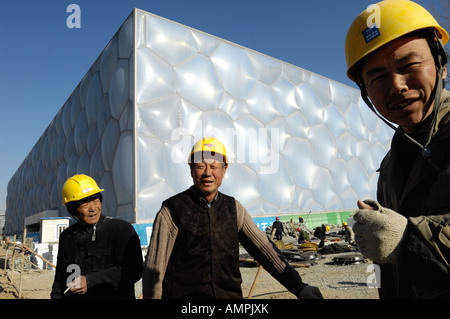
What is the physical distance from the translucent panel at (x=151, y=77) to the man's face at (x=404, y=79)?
12886 millimetres

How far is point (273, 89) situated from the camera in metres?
18.6

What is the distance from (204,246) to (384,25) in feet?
5.17

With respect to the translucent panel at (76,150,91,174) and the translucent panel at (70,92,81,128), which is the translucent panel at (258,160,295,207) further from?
the translucent panel at (70,92,81,128)

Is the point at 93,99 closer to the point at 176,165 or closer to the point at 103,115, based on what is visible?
the point at 103,115

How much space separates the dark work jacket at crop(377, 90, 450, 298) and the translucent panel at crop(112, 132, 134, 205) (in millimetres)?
12142

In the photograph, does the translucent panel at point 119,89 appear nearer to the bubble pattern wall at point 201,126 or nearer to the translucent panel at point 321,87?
the bubble pattern wall at point 201,126

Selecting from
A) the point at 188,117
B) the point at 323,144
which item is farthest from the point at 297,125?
the point at 188,117

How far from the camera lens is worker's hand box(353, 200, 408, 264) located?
1.03 m

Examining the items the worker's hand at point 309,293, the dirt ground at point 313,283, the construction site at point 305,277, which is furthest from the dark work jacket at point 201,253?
the dirt ground at point 313,283

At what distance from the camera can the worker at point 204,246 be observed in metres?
1.94

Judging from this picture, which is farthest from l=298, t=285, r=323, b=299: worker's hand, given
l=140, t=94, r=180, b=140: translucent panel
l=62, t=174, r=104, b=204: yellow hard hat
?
l=140, t=94, r=180, b=140: translucent panel
